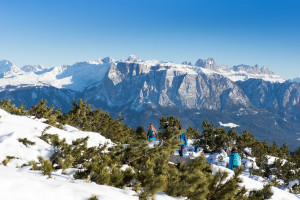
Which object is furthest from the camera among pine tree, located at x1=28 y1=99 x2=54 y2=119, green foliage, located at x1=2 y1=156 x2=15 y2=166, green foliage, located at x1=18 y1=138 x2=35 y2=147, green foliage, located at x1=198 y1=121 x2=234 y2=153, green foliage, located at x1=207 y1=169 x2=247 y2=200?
green foliage, located at x1=198 y1=121 x2=234 y2=153

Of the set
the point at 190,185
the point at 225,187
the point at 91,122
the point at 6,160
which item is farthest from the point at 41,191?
the point at 91,122

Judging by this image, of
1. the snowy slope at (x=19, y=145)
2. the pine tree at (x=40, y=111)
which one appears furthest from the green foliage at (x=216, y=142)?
the snowy slope at (x=19, y=145)

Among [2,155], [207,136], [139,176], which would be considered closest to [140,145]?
[139,176]

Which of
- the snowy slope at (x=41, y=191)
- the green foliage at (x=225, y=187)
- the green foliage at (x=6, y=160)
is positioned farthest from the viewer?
the green foliage at (x=6, y=160)

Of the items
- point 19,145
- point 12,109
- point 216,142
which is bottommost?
point 216,142

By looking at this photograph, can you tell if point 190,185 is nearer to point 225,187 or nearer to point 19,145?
point 225,187

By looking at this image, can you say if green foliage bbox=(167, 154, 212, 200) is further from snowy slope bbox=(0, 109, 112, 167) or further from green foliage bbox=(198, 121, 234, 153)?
green foliage bbox=(198, 121, 234, 153)

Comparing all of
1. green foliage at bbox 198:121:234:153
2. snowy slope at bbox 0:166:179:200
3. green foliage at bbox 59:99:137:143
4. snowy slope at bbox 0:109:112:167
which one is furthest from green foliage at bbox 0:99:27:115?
green foliage at bbox 198:121:234:153

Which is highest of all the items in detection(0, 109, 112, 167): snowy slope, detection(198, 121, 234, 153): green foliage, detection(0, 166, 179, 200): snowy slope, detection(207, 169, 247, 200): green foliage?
detection(0, 166, 179, 200): snowy slope

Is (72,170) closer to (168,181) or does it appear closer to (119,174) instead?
(119,174)

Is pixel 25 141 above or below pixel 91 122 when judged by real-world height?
above

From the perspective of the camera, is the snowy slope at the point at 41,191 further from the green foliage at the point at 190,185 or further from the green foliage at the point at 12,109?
the green foliage at the point at 12,109

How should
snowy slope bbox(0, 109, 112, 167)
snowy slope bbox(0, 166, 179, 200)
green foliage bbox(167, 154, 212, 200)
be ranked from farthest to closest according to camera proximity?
snowy slope bbox(0, 109, 112, 167) → green foliage bbox(167, 154, 212, 200) → snowy slope bbox(0, 166, 179, 200)

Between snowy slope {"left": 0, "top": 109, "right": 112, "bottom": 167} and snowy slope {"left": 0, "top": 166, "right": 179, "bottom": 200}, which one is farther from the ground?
snowy slope {"left": 0, "top": 166, "right": 179, "bottom": 200}
